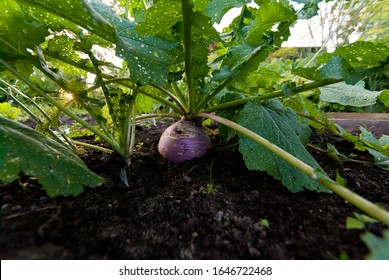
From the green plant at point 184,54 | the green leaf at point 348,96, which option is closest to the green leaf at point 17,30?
the green plant at point 184,54

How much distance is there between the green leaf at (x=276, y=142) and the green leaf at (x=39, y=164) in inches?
19.3

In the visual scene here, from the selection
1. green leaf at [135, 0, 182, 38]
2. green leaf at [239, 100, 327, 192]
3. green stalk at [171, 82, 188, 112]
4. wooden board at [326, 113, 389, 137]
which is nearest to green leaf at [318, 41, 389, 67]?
green leaf at [239, 100, 327, 192]

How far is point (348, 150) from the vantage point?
136 cm

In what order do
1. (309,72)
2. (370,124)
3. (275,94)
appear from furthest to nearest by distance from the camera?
(370,124) → (275,94) → (309,72)

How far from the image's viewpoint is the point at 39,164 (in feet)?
1.83

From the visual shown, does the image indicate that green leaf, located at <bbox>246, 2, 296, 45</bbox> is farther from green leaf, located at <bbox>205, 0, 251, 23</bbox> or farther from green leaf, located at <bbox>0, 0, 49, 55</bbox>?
green leaf, located at <bbox>0, 0, 49, 55</bbox>

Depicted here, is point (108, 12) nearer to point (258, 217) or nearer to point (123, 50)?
point (123, 50)

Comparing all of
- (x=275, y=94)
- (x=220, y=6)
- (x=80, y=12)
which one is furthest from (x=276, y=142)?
(x=80, y=12)

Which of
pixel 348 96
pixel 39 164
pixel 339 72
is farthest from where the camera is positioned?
pixel 348 96

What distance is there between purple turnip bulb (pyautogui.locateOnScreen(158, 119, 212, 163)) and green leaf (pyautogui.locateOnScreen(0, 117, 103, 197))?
462mm

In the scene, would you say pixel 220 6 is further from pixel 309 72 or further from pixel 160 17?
pixel 309 72

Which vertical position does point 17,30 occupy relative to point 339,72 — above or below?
above

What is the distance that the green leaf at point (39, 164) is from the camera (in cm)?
53

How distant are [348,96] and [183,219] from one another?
3.25ft
